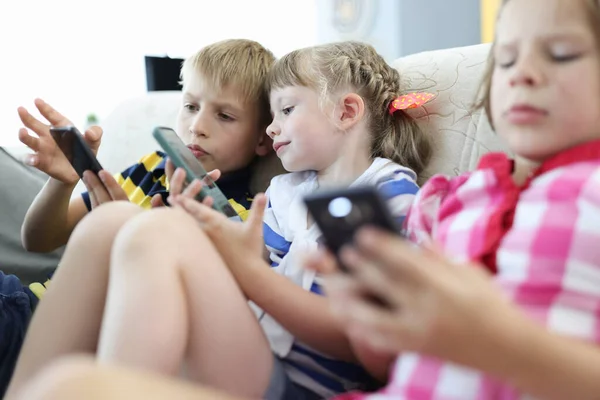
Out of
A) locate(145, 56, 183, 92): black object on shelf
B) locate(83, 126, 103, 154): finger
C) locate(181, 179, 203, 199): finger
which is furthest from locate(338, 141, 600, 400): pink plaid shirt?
locate(145, 56, 183, 92): black object on shelf

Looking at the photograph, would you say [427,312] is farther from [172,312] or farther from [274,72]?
[274,72]

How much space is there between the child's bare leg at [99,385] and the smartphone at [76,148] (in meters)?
0.60

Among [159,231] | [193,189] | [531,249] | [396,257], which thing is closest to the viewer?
[396,257]

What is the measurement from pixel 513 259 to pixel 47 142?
2.78ft

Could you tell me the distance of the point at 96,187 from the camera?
1.09 meters

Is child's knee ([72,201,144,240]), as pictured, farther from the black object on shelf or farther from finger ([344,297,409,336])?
the black object on shelf

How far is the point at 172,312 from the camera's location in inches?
27.4

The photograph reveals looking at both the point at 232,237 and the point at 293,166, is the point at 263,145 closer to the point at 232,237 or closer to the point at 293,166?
the point at 293,166

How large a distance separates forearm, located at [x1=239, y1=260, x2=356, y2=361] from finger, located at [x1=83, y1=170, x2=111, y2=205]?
0.40 m

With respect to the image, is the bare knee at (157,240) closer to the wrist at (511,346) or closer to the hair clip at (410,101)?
the wrist at (511,346)

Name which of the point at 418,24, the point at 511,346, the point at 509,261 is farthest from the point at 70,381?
the point at 418,24

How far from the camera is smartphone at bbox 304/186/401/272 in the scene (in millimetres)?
468

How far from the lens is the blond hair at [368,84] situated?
1.13 meters

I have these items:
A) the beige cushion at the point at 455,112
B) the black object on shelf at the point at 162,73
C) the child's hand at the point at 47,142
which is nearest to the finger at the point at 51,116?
the child's hand at the point at 47,142
